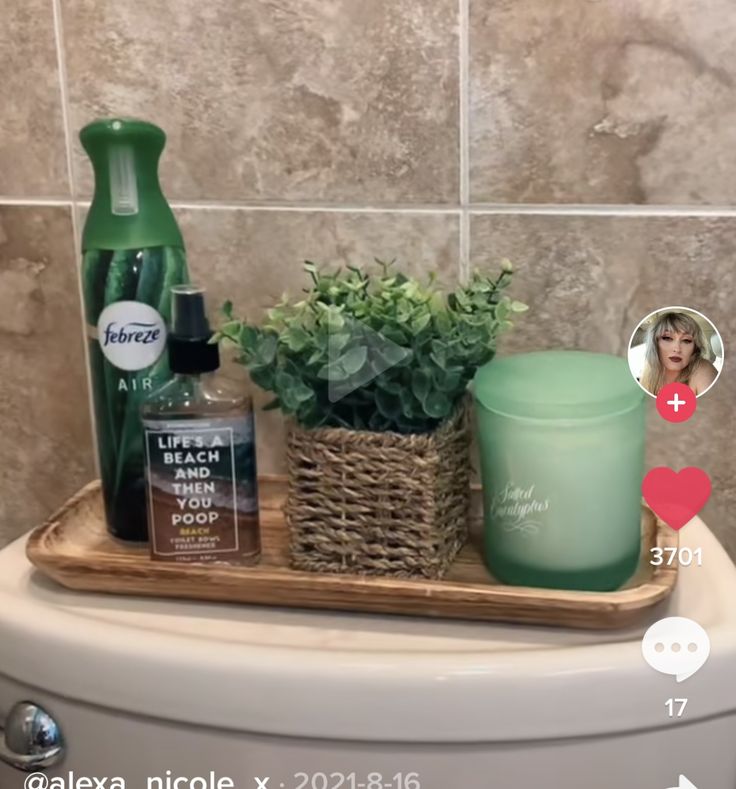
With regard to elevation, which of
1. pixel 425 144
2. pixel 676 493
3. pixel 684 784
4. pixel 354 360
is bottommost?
pixel 684 784

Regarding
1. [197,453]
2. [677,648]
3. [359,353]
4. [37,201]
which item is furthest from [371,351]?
[37,201]

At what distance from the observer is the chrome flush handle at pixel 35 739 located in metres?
0.56

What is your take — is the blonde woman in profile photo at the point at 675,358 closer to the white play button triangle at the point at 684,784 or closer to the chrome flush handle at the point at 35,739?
the white play button triangle at the point at 684,784

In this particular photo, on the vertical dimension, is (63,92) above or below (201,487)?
above

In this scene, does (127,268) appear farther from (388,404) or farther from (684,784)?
(684,784)

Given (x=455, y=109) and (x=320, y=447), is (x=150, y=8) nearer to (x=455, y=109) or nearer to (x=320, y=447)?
(x=455, y=109)

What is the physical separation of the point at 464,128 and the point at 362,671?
0.35 m

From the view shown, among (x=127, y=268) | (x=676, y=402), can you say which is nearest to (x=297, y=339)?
(x=127, y=268)

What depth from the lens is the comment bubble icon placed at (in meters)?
0.50

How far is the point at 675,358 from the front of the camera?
564 mm

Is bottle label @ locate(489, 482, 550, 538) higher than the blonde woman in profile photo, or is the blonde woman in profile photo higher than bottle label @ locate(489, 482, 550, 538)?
the blonde woman in profile photo

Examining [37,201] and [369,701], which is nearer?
[369,701]

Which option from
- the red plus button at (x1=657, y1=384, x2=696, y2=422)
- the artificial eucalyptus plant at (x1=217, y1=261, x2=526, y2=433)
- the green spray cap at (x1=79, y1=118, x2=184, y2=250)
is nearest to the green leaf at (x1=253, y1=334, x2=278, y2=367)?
the artificial eucalyptus plant at (x1=217, y1=261, x2=526, y2=433)

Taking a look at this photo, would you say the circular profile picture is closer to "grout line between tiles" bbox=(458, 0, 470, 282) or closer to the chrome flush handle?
"grout line between tiles" bbox=(458, 0, 470, 282)
